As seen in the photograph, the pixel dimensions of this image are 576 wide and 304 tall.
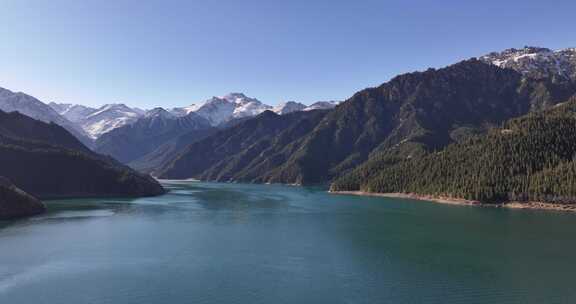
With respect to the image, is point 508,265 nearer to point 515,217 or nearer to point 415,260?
point 415,260

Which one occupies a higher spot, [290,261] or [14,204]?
[14,204]

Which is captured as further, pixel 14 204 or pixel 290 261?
pixel 14 204

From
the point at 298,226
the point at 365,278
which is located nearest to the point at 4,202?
the point at 298,226

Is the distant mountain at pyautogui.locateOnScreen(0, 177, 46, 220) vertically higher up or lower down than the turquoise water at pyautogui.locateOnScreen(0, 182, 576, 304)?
higher up

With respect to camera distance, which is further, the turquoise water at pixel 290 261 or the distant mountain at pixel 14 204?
the distant mountain at pixel 14 204

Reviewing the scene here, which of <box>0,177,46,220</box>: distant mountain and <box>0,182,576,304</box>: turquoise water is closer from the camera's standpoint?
<box>0,182,576,304</box>: turquoise water
